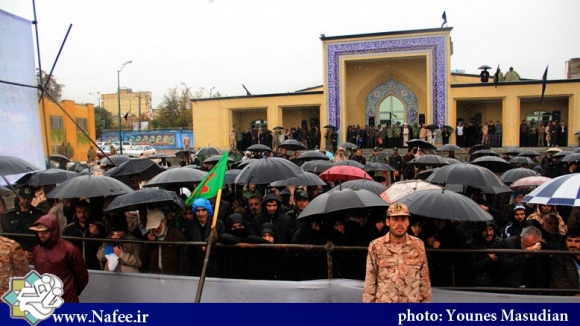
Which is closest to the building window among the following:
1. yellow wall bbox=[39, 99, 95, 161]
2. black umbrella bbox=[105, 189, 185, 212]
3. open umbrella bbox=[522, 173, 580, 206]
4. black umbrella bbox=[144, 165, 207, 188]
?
yellow wall bbox=[39, 99, 95, 161]

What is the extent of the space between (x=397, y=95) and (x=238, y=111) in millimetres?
8841

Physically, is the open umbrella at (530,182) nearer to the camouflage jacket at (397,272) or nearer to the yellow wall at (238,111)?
the camouflage jacket at (397,272)

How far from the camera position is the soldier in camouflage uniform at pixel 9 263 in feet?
13.3

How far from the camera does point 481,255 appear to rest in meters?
4.43

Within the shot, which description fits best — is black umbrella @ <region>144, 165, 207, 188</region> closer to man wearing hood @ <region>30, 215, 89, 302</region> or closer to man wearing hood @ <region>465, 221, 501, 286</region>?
man wearing hood @ <region>30, 215, 89, 302</region>

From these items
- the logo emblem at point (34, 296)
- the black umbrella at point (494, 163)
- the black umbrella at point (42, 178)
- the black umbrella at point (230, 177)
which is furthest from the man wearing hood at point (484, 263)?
the black umbrella at point (42, 178)

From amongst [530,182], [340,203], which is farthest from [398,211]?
[530,182]

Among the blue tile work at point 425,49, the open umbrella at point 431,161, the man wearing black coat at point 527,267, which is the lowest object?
the man wearing black coat at point 527,267

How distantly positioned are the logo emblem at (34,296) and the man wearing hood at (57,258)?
6 centimetres

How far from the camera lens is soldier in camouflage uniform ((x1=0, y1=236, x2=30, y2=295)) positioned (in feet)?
13.3

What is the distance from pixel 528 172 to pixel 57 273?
23.4 feet

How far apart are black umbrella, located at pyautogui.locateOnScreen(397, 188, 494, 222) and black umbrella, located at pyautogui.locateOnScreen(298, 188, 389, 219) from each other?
1.38 ft

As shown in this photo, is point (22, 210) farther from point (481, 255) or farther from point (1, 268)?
point (481, 255)

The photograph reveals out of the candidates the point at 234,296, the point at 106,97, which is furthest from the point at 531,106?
the point at 106,97
